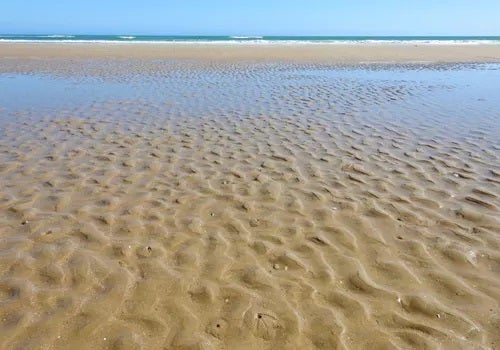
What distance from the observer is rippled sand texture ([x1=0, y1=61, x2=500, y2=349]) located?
3.12m

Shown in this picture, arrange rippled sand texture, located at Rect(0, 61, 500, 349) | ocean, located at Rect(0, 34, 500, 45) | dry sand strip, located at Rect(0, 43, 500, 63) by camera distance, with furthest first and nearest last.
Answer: ocean, located at Rect(0, 34, 500, 45)
dry sand strip, located at Rect(0, 43, 500, 63)
rippled sand texture, located at Rect(0, 61, 500, 349)

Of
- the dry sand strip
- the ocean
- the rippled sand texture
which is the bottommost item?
the ocean

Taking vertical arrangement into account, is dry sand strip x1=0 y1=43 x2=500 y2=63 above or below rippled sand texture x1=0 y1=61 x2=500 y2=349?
below

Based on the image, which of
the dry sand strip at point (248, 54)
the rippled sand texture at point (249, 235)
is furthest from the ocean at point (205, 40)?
the rippled sand texture at point (249, 235)

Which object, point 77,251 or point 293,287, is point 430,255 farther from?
point 77,251

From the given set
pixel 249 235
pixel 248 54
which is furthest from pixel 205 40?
pixel 249 235

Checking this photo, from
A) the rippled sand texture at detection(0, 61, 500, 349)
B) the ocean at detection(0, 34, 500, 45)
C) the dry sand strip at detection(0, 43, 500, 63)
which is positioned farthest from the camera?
the ocean at detection(0, 34, 500, 45)

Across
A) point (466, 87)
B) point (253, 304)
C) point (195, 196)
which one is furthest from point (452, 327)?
point (466, 87)

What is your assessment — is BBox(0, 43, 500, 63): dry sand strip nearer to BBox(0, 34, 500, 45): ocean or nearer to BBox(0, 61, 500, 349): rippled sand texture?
BBox(0, 34, 500, 45): ocean

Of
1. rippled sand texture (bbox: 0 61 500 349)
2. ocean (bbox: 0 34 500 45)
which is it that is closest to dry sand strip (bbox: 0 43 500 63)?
ocean (bbox: 0 34 500 45)

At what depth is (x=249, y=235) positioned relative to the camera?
4.45 metres

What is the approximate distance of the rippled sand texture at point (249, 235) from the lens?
312 centimetres

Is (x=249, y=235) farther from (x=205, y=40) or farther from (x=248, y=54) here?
(x=205, y=40)

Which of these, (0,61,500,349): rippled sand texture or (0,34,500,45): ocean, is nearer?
(0,61,500,349): rippled sand texture
